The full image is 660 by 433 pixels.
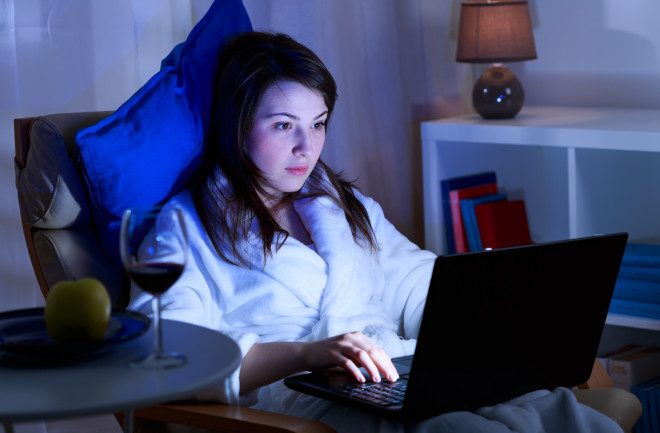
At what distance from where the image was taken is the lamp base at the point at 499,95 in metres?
2.57

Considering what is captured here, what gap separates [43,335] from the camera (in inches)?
45.7

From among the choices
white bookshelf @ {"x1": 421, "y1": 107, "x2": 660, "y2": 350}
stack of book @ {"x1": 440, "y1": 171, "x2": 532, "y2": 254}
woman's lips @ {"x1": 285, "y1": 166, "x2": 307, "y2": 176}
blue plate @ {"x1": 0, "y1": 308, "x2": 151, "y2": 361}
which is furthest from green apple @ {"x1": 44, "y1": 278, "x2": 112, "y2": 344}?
stack of book @ {"x1": 440, "y1": 171, "x2": 532, "y2": 254}

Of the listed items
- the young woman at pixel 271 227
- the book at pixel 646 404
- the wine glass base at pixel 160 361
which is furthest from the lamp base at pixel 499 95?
the wine glass base at pixel 160 361

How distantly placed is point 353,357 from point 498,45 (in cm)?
148

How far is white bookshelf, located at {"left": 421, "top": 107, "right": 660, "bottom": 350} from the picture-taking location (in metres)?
2.34

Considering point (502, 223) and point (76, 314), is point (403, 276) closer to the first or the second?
point (76, 314)

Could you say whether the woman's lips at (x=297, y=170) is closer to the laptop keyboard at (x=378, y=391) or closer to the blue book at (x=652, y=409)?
the laptop keyboard at (x=378, y=391)

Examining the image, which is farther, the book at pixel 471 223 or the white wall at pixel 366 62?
the book at pixel 471 223

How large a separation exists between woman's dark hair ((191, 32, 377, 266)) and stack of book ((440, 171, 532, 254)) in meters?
1.05

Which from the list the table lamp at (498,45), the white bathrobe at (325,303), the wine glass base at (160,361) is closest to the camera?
the wine glass base at (160,361)

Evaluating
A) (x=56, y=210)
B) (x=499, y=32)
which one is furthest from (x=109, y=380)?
(x=499, y=32)

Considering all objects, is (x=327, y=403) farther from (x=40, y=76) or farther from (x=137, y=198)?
(x=40, y=76)

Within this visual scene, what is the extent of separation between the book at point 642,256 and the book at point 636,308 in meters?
0.10

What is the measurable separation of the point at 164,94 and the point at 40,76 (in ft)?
1.72
